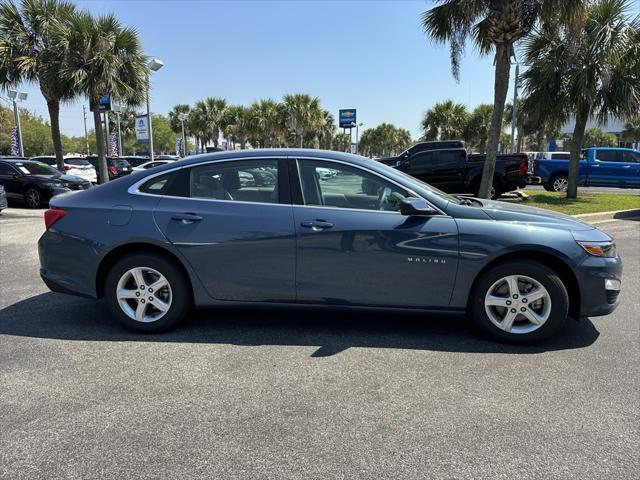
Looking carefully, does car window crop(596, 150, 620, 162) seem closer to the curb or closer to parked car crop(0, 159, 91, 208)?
the curb

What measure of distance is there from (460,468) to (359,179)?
2.41 m

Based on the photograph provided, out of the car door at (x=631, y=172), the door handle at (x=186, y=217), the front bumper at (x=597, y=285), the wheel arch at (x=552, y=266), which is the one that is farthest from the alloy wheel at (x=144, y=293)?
the car door at (x=631, y=172)

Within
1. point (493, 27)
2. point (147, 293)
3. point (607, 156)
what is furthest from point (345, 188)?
point (607, 156)

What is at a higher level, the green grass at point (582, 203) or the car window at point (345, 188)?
the car window at point (345, 188)

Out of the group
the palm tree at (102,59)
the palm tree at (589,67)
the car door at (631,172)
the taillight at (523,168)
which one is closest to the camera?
the palm tree at (589,67)

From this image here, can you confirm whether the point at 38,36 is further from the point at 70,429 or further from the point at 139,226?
the point at 70,429

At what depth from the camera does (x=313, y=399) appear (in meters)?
3.13

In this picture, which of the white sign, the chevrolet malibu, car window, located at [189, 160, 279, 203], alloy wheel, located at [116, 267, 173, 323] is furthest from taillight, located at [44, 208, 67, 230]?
the white sign

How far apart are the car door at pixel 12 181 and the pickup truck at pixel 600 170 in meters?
17.9

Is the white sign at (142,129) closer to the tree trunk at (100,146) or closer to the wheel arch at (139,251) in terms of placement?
the tree trunk at (100,146)

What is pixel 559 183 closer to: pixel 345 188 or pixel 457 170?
pixel 457 170

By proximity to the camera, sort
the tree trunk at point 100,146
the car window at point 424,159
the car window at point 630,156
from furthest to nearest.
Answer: the car window at point 630,156
the tree trunk at point 100,146
the car window at point 424,159

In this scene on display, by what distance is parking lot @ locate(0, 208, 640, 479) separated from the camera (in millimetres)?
2490

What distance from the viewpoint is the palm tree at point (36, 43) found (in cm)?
1627
